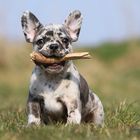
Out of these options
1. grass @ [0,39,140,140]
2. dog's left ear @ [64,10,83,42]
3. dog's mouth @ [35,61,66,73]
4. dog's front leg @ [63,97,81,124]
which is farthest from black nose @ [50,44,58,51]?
grass @ [0,39,140,140]

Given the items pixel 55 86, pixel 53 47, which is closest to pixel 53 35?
pixel 53 47

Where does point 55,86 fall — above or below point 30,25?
below

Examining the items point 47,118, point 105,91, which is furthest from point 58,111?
point 105,91

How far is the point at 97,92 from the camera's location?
19.2 m

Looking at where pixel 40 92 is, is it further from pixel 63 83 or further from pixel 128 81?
pixel 128 81

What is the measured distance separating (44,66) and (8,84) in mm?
14350

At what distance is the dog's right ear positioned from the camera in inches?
318

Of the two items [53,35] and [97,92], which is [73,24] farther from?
[97,92]

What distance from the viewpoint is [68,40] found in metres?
7.88

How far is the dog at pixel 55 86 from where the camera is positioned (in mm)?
7633

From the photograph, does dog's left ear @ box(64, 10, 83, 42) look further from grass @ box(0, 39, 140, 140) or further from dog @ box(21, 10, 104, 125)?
grass @ box(0, 39, 140, 140)

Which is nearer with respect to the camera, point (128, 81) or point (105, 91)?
point (105, 91)

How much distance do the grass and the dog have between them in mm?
337

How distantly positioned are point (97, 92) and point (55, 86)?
38.0 ft
